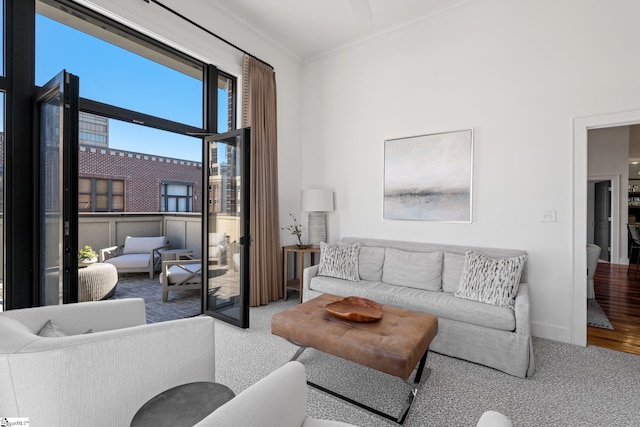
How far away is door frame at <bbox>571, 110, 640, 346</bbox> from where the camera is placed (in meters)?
2.70

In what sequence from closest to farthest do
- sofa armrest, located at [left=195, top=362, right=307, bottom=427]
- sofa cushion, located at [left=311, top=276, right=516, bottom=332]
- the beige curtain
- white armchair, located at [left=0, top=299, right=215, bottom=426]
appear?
sofa armrest, located at [left=195, top=362, right=307, bottom=427]
white armchair, located at [left=0, top=299, right=215, bottom=426]
sofa cushion, located at [left=311, top=276, right=516, bottom=332]
the beige curtain

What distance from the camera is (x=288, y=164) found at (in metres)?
4.38

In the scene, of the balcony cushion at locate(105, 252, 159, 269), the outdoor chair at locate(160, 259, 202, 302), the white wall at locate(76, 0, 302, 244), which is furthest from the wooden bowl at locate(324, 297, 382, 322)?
the balcony cushion at locate(105, 252, 159, 269)

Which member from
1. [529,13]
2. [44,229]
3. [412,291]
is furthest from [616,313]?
[44,229]

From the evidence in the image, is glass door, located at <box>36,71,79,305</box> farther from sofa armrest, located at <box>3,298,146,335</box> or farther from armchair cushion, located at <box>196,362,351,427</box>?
armchair cushion, located at <box>196,362,351,427</box>

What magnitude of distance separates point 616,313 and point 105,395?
4969 millimetres

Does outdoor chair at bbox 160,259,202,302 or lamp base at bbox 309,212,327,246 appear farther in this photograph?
lamp base at bbox 309,212,327,246

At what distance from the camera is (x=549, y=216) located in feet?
9.41

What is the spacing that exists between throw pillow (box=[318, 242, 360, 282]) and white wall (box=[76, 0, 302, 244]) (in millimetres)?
983

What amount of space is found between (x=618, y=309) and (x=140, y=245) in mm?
7179

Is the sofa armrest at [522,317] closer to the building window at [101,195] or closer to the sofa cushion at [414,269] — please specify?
the sofa cushion at [414,269]

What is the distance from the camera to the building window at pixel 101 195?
618cm

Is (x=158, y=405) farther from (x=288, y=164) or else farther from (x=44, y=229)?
(x=288, y=164)

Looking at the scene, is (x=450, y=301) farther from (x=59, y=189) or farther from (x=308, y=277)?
(x=59, y=189)
